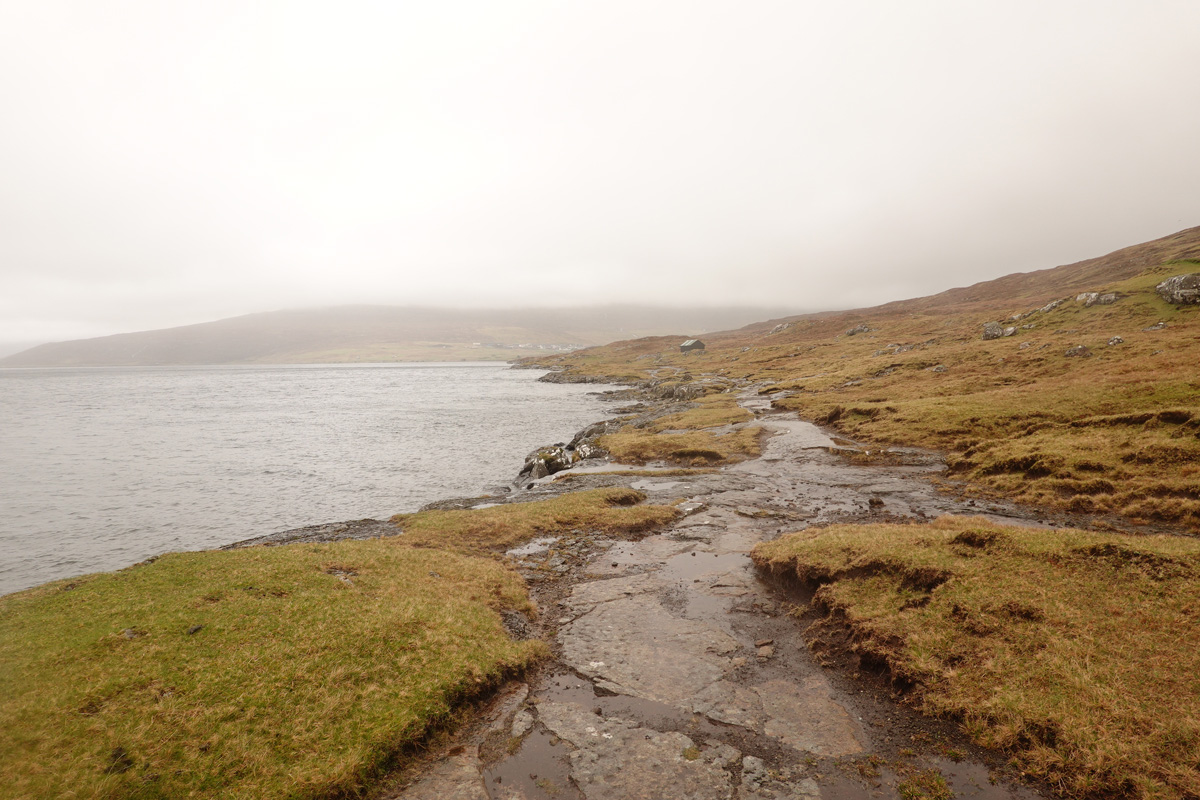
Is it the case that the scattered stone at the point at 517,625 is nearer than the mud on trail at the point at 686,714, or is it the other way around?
the mud on trail at the point at 686,714

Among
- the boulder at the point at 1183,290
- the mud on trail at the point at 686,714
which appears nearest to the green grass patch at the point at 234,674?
the mud on trail at the point at 686,714

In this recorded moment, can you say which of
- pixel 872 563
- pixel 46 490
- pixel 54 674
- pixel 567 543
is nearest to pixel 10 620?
pixel 54 674

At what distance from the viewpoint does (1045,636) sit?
13.2m

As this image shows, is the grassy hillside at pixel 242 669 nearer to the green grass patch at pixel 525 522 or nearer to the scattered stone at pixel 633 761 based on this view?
the scattered stone at pixel 633 761

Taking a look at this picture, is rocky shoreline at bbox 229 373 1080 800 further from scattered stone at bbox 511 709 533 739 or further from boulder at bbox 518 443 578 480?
boulder at bbox 518 443 578 480

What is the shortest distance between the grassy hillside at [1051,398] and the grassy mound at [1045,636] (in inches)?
439

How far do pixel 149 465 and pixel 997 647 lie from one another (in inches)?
2920

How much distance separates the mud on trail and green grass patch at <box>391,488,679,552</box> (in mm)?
3303

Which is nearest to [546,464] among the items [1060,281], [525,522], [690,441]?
[690,441]

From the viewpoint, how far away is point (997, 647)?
43.8 ft

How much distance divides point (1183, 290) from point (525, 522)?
311 feet

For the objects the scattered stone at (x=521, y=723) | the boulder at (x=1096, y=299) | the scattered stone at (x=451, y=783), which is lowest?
the scattered stone at (x=521, y=723)

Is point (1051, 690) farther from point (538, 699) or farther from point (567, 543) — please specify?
point (567, 543)

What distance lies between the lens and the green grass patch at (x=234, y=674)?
10391 millimetres
